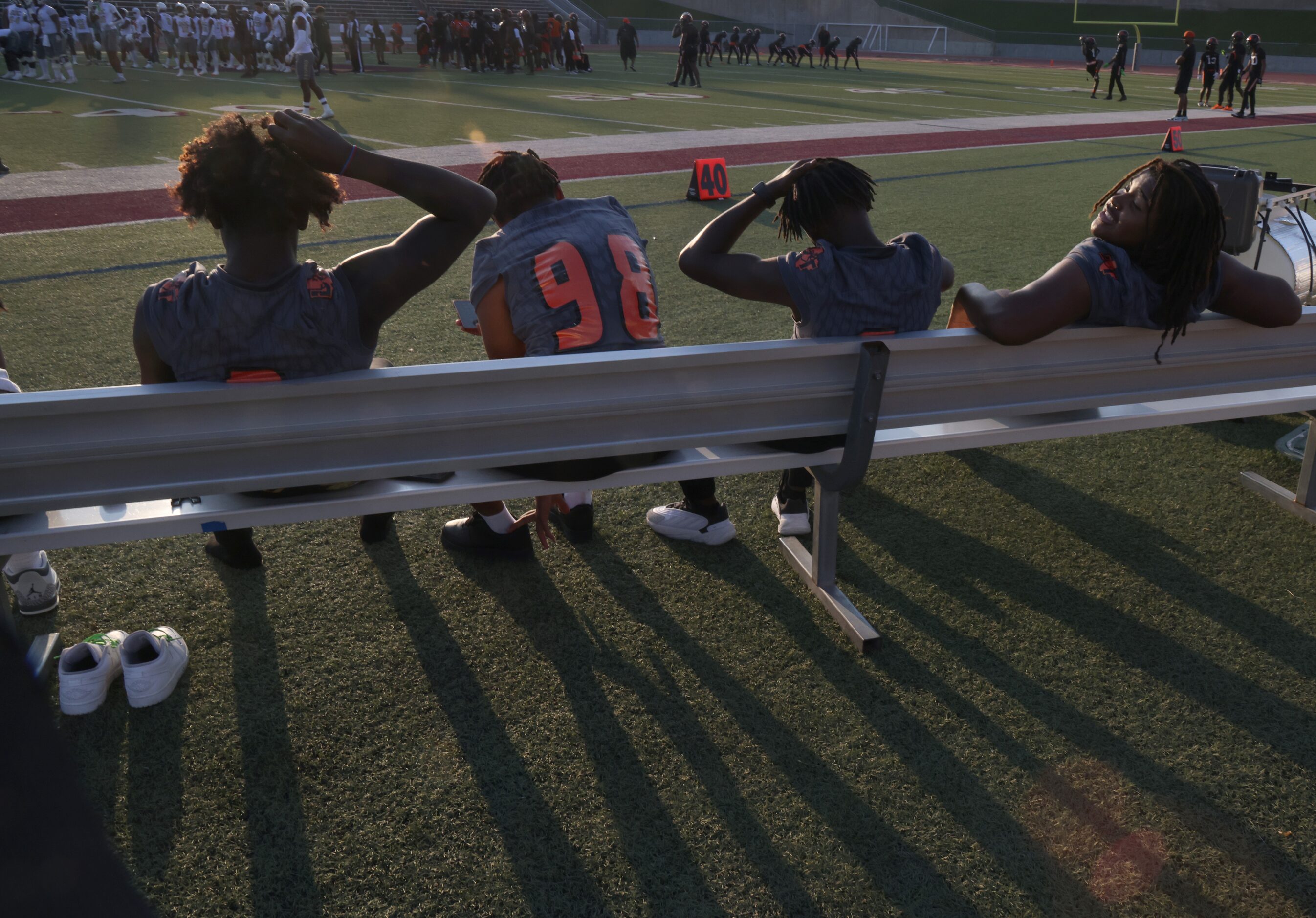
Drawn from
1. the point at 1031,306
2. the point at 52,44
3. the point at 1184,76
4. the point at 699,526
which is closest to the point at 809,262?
the point at 1031,306

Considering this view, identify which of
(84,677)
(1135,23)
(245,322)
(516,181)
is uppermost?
(1135,23)

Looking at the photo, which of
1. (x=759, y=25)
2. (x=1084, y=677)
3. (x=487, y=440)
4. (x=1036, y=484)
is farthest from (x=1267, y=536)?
(x=759, y=25)

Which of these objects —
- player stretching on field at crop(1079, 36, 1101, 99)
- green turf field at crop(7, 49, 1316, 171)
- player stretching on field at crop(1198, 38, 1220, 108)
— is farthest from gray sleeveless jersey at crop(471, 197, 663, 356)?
player stretching on field at crop(1079, 36, 1101, 99)

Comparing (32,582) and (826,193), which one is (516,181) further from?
(32,582)

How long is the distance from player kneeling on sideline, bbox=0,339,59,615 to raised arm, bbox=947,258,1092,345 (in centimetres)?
281

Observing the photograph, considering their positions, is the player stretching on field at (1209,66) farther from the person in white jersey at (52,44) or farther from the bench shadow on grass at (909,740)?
the person in white jersey at (52,44)

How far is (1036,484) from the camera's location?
3.83 meters

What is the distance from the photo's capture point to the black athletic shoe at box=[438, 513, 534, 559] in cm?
328

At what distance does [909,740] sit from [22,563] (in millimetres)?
2627

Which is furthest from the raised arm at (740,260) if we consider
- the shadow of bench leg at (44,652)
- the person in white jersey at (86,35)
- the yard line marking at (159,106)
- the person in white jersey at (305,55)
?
the person in white jersey at (86,35)

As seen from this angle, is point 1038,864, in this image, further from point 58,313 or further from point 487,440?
point 58,313

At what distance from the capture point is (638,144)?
1364cm

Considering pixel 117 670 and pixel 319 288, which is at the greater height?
pixel 319 288

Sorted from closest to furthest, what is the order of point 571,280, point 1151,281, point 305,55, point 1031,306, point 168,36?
point 1031,306 → point 1151,281 → point 571,280 → point 305,55 → point 168,36
